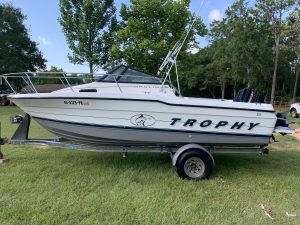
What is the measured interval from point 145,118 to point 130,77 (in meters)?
1.02

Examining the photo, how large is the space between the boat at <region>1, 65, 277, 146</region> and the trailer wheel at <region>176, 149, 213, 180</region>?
10.9 inches

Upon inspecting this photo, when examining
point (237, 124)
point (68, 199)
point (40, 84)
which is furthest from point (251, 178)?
point (40, 84)

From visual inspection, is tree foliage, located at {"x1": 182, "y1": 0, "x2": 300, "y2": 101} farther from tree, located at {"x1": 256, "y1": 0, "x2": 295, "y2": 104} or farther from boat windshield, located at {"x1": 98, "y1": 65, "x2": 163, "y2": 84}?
boat windshield, located at {"x1": 98, "y1": 65, "x2": 163, "y2": 84}

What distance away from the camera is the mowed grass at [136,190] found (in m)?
3.54

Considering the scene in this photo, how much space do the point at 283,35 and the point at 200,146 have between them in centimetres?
2850

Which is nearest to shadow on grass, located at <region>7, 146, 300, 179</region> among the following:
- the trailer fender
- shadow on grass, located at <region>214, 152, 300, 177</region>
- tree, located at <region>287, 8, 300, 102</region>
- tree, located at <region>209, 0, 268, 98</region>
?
shadow on grass, located at <region>214, 152, 300, 177</region>

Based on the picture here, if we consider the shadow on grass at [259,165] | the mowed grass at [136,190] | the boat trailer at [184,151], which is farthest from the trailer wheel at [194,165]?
the shadow on grass at [259,165]

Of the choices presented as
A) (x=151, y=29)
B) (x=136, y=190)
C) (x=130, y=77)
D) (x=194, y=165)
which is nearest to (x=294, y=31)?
(x=151, y=29)

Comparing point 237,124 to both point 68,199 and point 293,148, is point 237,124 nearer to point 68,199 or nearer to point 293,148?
point 68,199

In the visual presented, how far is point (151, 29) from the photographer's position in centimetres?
1828

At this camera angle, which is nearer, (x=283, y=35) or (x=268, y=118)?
(x=268, y=118)

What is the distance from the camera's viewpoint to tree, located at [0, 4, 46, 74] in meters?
29.8

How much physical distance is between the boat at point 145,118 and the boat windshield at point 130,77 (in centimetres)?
33

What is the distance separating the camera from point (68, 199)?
155 inches
